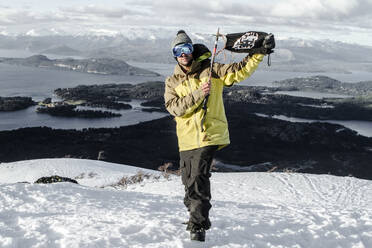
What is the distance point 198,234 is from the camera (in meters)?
4.14

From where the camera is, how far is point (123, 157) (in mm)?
54844

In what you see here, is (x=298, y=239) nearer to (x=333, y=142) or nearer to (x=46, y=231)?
(x=46, y=231)

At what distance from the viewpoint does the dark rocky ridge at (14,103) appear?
322 feet

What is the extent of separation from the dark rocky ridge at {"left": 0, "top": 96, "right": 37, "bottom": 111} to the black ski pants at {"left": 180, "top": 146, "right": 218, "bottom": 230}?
104 meters

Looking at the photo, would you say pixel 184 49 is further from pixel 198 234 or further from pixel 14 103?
pixel 14 103

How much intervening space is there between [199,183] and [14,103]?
352 ft

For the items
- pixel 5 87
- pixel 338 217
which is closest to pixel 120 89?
pixel 5 87

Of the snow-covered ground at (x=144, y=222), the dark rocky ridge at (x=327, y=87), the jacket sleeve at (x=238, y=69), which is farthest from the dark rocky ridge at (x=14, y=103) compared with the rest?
the dark rocky ridge at (x=327, y=87)

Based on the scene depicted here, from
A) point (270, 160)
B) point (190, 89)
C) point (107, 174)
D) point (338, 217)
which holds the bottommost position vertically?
point (270, 160)

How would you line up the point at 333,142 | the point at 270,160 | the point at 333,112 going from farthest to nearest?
1. the point at 333,112
2. the point at 333,142
3. the point at 270,160

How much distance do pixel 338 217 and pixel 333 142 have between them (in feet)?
261

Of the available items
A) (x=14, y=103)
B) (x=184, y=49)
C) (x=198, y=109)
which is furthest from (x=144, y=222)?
(x=14, y=103)

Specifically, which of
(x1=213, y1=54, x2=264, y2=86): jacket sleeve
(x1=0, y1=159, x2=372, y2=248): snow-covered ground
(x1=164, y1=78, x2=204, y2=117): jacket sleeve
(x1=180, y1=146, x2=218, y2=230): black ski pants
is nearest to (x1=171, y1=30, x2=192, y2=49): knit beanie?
(x1=213, y1=54, x2=264, y2=86): jacket sleeve

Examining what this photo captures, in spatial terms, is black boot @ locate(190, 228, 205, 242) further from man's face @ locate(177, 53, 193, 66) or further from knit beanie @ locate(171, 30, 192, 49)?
knit beanie @ locate(171, 30, 192, 49)
